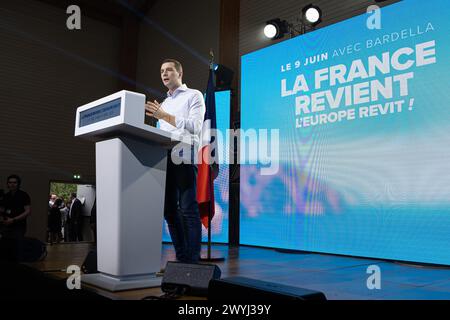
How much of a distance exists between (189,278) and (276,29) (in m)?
3.80

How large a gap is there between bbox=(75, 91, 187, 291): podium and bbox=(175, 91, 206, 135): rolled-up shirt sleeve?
185 millimetres

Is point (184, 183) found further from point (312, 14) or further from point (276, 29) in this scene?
point (276, 29)

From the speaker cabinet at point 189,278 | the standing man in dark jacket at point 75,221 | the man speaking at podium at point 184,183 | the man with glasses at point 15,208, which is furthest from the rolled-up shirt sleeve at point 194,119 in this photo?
the standing man in dark jacket at point 75,221

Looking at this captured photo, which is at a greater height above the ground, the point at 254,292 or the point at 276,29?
the point at 276,29

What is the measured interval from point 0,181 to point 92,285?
217 inches

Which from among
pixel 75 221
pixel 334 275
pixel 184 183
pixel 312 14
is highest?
pixel 312 14

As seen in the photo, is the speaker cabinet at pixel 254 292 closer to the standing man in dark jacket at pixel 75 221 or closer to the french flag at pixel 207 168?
the french flag at pixel 207 168

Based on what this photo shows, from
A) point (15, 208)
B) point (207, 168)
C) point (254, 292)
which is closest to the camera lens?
point (254, 292)

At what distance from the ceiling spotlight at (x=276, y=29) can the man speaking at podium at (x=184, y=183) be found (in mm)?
2952

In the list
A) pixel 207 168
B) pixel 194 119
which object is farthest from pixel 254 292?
pixel 207 168

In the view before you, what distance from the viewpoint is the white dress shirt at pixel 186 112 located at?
1.86 metres

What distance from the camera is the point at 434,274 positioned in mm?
2611

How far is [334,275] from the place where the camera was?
2439mm
